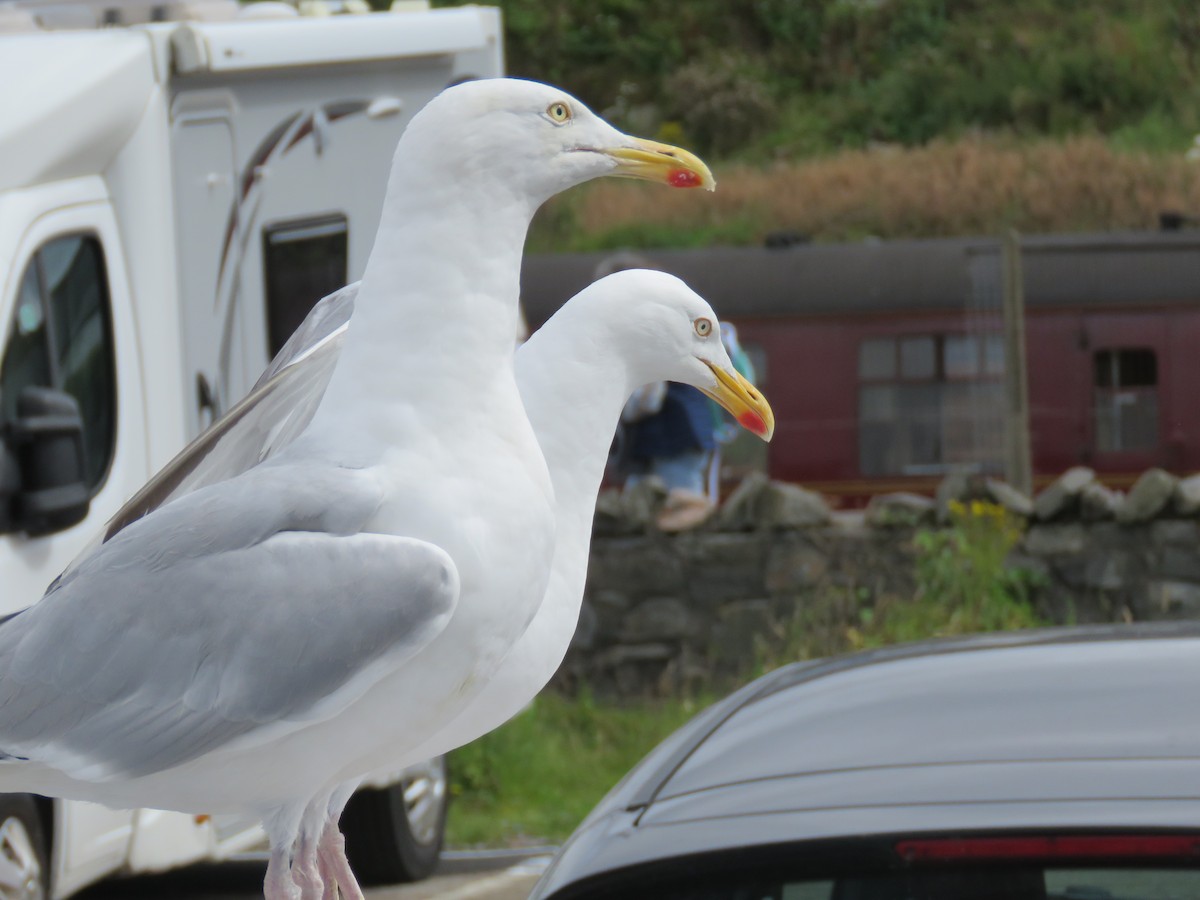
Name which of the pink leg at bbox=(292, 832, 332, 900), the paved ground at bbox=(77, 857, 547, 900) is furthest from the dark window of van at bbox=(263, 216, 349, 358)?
the pink leg at bbox=(292, 832, 332, 900)

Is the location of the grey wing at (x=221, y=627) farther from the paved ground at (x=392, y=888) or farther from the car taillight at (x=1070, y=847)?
the paved ground at (x=392, y=888)

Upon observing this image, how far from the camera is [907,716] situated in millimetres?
2467

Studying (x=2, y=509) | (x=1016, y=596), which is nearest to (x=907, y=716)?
(x=2, y=509)

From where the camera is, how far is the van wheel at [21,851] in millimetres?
4582

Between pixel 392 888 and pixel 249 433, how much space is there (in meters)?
4.76

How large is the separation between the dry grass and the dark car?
16.2 m

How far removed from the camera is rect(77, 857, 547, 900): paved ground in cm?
639

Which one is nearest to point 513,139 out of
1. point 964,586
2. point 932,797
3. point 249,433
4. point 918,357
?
point 249,433

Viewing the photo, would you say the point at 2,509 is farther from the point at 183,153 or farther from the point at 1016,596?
the point at 1016,596

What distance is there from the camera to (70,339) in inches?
189

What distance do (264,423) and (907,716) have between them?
38.0 inches

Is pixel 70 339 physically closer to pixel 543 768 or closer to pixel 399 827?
pixel 399 827

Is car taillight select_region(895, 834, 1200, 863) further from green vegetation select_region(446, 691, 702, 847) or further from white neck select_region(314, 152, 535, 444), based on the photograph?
green vegetation select_region(446, 691, 702, 847)

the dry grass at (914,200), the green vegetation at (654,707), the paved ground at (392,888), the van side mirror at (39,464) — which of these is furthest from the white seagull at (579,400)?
the dry grass at (914,200)
